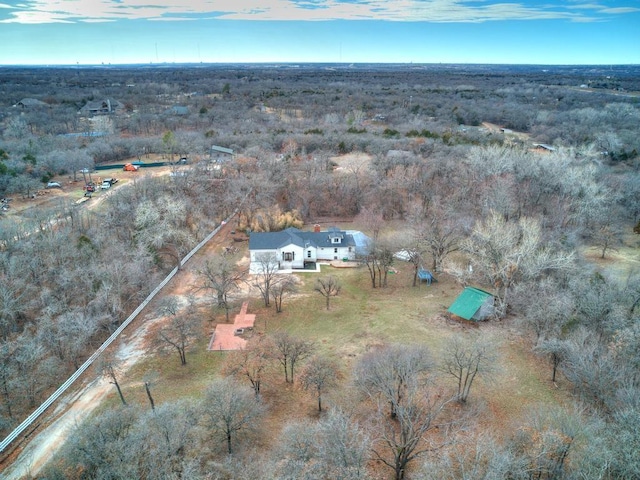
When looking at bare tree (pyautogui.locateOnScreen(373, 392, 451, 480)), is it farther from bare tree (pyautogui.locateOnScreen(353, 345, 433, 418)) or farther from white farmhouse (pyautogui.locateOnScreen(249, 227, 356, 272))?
white farmhouse (pyautogui.locateOnScreen(249, 227, 356, 272))

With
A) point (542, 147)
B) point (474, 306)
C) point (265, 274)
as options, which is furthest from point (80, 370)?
point (542, 147)

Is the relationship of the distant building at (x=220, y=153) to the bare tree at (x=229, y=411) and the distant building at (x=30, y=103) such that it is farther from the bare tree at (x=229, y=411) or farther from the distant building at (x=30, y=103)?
the distant building at (x=30, y=103)

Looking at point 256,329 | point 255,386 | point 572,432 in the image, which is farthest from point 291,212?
point 572,432

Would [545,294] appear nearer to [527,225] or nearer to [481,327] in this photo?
[481,327]

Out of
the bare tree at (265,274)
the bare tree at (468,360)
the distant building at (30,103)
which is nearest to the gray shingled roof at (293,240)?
the bare tree at (265,274)

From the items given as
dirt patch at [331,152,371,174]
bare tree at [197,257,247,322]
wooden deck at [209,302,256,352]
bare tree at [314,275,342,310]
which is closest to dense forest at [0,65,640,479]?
bare tree at [197,257,247,322]

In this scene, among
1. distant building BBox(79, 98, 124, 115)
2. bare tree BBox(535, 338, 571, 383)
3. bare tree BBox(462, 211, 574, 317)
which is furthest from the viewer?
distant building BBox(79, 98, 124, 115)
